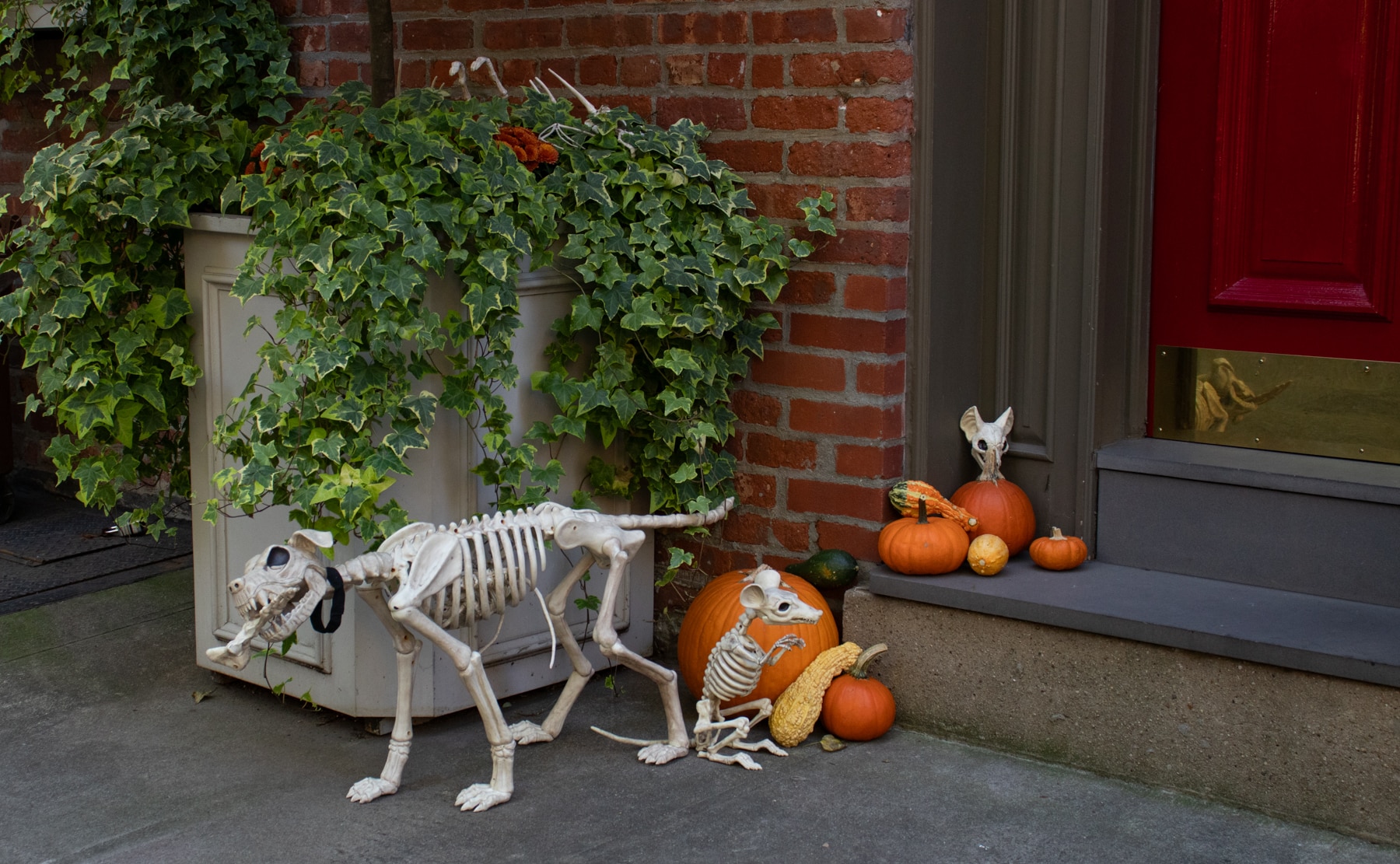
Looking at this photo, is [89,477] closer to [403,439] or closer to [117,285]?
[117,285]

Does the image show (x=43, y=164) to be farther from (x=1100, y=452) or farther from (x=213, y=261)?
(x=1100, y=452)

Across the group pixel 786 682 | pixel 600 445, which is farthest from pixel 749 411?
pixel 786 682

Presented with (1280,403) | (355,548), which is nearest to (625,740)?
(355,548)

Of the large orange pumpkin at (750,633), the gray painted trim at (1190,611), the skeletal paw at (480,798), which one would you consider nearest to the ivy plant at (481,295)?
the large orange pumpkin at (750,633)

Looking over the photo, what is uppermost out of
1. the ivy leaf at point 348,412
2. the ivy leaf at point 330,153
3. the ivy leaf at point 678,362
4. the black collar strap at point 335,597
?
the ivy leaf at point 330,153

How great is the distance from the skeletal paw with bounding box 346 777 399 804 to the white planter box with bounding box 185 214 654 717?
0.33m

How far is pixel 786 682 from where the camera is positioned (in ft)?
11.1

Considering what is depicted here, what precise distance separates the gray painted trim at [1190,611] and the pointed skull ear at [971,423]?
1.14 feet

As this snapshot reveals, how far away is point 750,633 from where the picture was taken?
3.38 metres

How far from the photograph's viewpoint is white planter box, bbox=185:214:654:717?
3.34 metres

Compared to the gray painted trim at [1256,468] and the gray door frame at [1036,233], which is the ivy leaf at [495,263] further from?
the gray painted trim at [1256,468]

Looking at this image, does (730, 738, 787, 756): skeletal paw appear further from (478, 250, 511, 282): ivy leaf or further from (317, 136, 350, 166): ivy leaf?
(317, 136, 350, 166): ivy leaf

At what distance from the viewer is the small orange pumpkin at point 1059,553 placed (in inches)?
135

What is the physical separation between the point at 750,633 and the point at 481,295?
1.03 m
